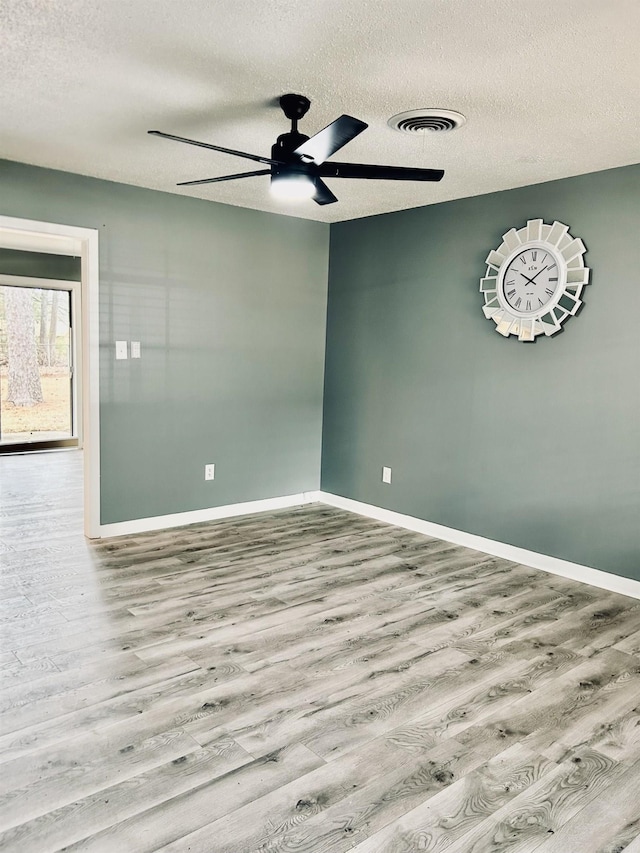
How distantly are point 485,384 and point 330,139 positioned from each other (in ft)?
7.46

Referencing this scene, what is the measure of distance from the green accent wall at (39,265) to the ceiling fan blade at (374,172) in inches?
225

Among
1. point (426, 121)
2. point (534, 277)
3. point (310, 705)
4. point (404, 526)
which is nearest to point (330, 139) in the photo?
point (426, 121)

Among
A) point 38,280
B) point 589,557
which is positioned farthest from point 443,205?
point 38,280

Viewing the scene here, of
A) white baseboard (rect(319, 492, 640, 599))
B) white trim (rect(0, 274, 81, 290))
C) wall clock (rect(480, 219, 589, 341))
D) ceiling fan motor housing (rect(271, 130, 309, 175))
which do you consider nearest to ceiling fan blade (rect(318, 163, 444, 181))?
ceiling fan motor housing (rect(271, 130, 309, 175))

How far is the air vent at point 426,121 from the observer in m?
2.78

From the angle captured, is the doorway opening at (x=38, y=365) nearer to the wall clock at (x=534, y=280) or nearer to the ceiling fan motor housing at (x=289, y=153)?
the wall clock at (x=534, y=280)

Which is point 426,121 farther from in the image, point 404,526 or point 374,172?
point 404,526

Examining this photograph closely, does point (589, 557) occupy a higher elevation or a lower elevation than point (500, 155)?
lower

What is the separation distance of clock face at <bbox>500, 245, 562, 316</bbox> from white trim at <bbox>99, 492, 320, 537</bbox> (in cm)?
237

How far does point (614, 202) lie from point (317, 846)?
337cm

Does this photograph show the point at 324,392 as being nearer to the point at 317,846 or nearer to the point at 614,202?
the point at 614,202

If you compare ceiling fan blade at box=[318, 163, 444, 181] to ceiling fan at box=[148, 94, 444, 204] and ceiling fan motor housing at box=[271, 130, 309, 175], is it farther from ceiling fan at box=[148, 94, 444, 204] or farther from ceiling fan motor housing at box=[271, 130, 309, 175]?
ceiling fan motor housing at box=[271, 130, 309, 175]

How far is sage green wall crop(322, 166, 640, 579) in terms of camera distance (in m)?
3.52

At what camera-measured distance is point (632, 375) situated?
346 cm
